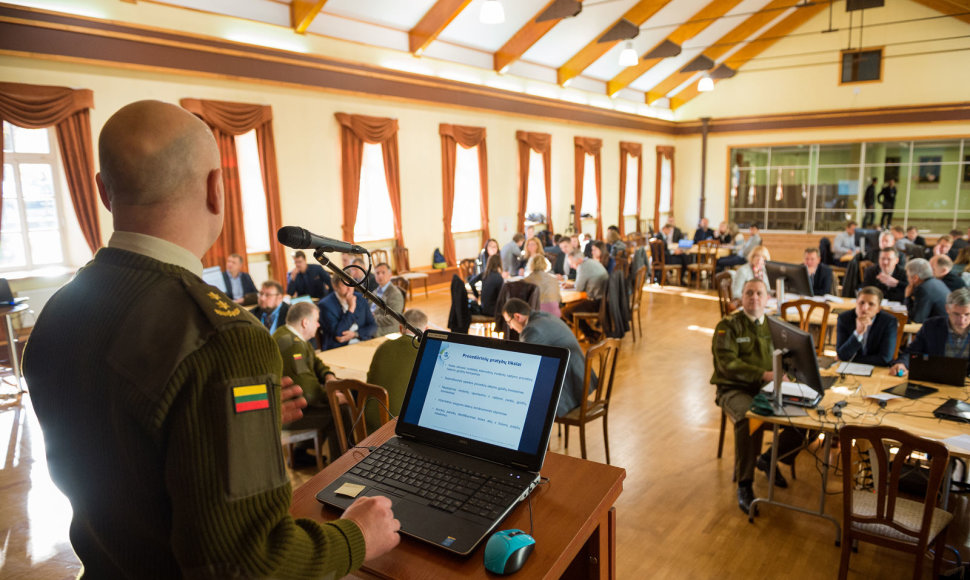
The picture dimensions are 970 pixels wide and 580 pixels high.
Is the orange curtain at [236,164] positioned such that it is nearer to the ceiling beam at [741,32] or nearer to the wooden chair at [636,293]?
the wooden chair at [636,293]

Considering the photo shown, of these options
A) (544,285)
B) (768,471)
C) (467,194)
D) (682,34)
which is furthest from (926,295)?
(682,34)

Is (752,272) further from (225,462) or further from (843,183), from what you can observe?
(843,183)

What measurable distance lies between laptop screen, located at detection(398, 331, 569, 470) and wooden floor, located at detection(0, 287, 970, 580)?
0.18 metres

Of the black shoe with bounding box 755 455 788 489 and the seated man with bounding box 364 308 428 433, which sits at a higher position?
the seated man with bounding box 364 308 428 433

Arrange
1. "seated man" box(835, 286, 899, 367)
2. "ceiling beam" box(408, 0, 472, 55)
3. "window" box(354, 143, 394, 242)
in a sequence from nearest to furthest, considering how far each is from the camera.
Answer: "seated man" box(835, 286, 899, 367), "ceiling beam" box(408, 0, 472, 55), "window" box(354, 143, 394, 242)

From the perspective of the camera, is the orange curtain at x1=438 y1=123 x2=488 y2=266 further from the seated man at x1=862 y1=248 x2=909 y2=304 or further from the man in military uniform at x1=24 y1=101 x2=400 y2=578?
the man in military uniform at x1=24 y1=101 x2=400 y2=578

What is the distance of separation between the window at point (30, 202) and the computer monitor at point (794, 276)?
24.9 ft

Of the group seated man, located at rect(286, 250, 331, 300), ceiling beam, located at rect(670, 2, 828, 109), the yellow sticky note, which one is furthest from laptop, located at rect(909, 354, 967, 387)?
ceiling beam, located at rect(670, 2, 828, 109)

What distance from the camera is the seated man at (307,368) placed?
142 inches

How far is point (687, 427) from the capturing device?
15.2 ft

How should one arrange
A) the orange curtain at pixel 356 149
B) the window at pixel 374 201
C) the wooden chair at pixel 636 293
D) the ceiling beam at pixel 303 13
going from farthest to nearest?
the window at pixel 374 201, the orange curtain at pixel 356 149, the ceiling beam at pixel 303 13, the wooden chair at pixel 636 293

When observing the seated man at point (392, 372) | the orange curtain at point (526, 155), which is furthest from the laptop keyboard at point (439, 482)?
the orange curtain at point (526, 155)

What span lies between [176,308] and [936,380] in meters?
4.06

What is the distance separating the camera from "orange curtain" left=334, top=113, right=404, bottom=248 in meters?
8.70
